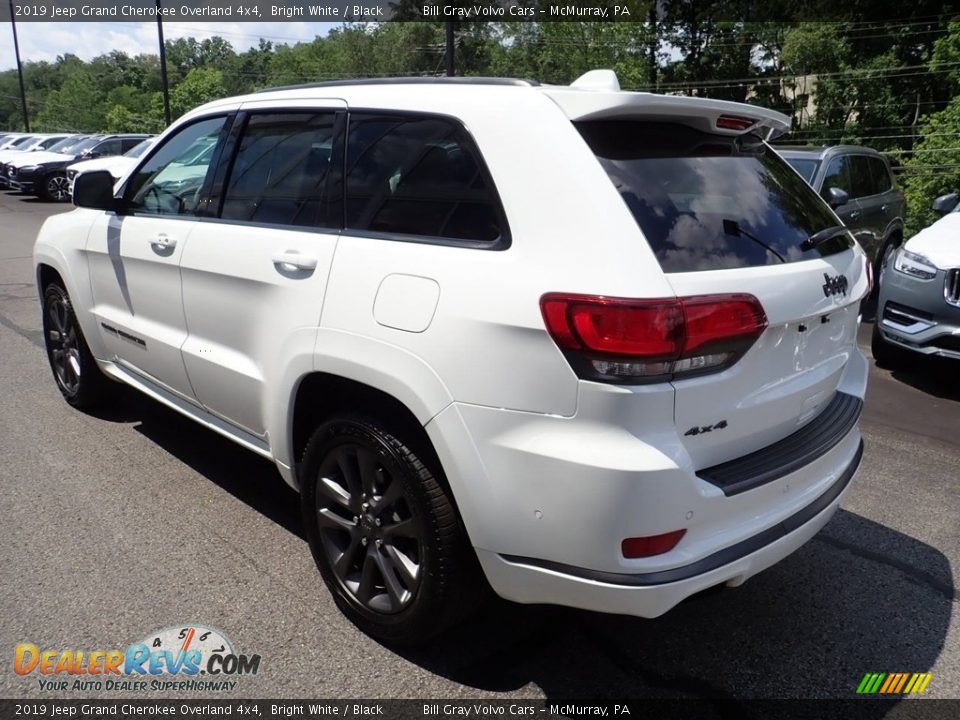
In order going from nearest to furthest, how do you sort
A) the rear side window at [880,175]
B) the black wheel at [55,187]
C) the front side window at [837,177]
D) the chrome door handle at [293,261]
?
the chrome door handle at [293,261] < the front side window at [837,177] < the rear side window at [880,175] < the black wheel at [55,187]

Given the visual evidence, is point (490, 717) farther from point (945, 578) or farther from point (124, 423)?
point (124, 423)

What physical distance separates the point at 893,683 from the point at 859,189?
278 inches

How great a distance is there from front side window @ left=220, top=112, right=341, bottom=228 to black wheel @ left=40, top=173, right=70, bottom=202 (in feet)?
71.6

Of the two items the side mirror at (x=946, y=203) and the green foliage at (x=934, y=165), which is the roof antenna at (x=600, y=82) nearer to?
the side mirror at (x=946, y=203)

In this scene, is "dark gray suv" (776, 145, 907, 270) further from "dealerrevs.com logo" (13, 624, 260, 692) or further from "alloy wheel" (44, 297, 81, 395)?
"dealerrevs.com logo" (13, 624, 260, 692)

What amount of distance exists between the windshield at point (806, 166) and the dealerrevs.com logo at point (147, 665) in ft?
22.3

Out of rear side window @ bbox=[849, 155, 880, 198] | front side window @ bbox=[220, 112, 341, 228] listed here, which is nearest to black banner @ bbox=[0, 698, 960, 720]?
front side window @ bbox=[220, 112, 341, 228]

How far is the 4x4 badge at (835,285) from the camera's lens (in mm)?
2571

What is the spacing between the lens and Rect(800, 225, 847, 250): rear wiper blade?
265cm

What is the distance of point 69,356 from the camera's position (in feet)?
16.4

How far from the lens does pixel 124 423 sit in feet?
16.0

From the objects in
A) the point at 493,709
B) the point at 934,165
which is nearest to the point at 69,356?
the point at 493,709

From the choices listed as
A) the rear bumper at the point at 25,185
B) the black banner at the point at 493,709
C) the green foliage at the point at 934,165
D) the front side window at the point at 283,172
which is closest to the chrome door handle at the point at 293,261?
the front side window at the point at 283,172

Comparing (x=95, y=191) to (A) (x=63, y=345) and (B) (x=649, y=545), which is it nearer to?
(A) (x=63, y=345)
